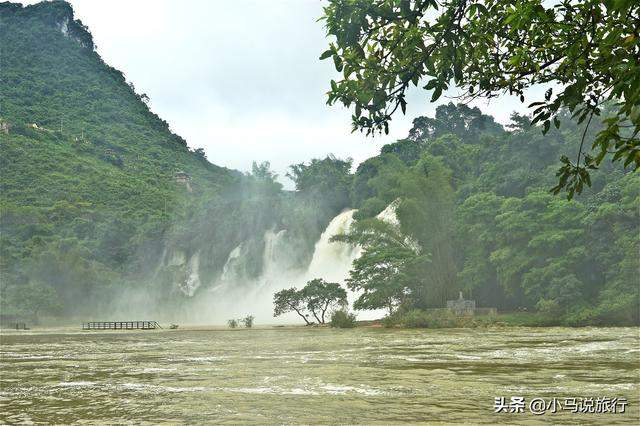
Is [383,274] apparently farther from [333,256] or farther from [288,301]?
[333,256]

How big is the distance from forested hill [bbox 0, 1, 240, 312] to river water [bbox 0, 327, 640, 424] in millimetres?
47242

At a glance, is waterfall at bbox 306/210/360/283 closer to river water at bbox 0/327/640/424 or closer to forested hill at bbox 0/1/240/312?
forested hill at bbox 0/1/240/312

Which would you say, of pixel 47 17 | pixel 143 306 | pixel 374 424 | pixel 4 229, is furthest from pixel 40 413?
pixel 47 17

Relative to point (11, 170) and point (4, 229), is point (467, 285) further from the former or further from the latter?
point (11, 170)

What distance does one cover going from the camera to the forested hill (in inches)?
2869

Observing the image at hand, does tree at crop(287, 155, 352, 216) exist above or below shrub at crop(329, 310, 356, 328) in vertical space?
above

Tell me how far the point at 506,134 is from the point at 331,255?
674 inches

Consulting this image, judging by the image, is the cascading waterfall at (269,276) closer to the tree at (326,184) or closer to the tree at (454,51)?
the tree at (326,184)

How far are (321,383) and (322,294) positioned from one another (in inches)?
1140

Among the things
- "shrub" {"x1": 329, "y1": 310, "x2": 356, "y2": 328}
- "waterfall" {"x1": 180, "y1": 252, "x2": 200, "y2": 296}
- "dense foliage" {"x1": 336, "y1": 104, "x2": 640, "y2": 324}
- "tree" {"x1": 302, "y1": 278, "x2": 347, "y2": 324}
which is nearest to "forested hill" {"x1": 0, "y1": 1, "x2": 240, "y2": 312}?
"waterfall" {"x1": 180, "y1": 252, "x2": 200, "y2": 296}

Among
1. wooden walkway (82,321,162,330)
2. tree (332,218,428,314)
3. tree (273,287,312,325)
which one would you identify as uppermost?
tree (332,218,428,314)

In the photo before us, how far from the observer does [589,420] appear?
365 inches

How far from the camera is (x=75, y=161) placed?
104875 millimetres

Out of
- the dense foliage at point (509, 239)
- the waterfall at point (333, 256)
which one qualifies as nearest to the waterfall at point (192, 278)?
the waterfall at point (333, 256)
